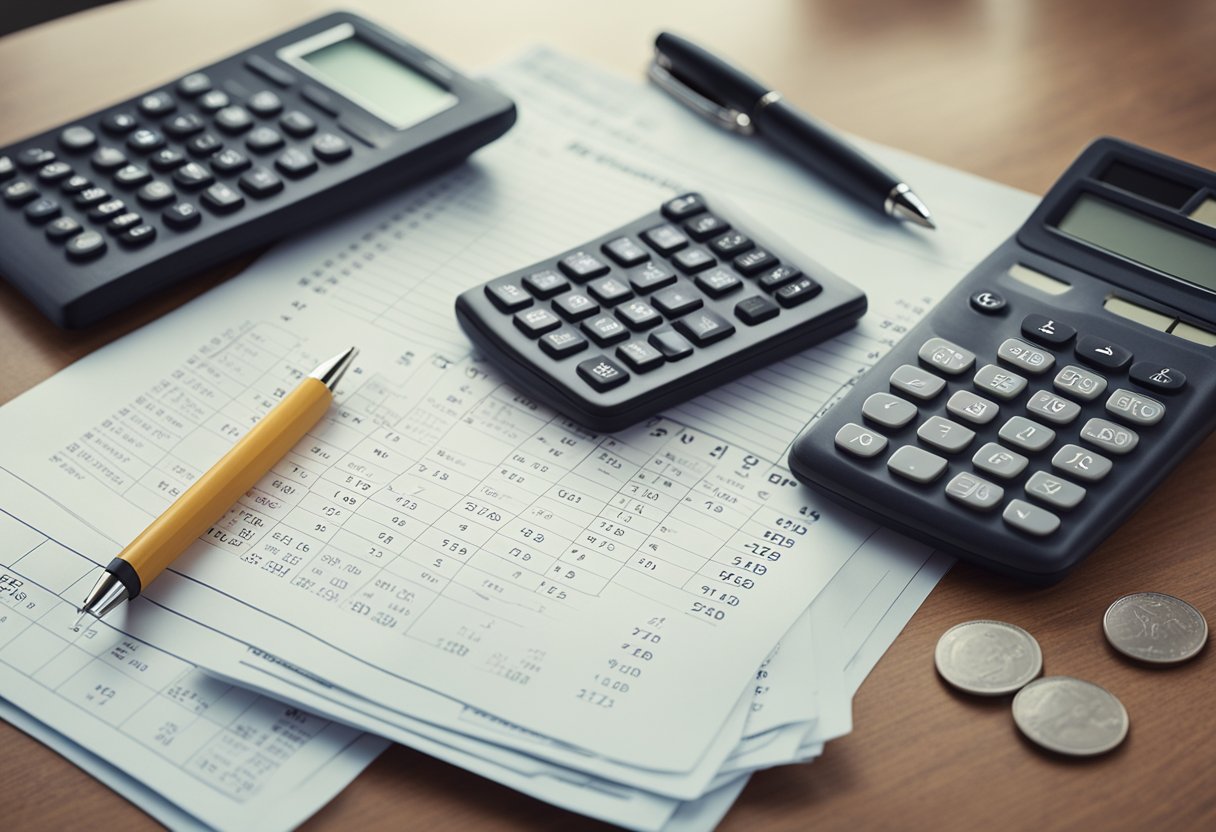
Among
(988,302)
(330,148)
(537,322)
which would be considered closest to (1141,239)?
(988,302)

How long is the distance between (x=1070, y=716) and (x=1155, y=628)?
2.3 inches

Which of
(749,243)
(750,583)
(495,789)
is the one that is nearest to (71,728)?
(495,789)

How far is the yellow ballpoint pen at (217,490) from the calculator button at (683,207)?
0.18 m

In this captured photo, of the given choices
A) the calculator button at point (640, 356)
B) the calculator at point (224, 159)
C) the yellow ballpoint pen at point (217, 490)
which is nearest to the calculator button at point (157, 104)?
the calculator at point (224, 159)

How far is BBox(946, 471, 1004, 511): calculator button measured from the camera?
47 centimetres

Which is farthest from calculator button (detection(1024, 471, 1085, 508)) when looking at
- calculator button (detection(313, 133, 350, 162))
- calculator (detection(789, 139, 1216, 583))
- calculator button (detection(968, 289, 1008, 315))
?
calculator button (detection(313, 133, 350, 162))

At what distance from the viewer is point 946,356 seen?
54 centimetres

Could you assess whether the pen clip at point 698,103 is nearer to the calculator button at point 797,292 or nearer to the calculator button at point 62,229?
the calculator button at point 797,292

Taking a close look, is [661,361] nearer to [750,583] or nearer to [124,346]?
[750,583]

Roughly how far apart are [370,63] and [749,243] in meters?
0.30

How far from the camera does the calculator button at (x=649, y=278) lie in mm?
592

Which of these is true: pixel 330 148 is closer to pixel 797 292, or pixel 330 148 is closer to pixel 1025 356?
pixel 797 292

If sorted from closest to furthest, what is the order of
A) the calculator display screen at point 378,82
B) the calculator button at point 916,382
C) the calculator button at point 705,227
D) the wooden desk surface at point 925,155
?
the wooden desk surface at point 925,155
the calculator button at point 916,382
the calculator button at point 705,227
the calculator display screen at point 378,82

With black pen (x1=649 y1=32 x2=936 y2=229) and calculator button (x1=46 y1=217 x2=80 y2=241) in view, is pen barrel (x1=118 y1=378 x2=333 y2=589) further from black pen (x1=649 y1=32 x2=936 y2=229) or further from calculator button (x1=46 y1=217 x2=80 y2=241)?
black pen (x1=649 y1=32 x2=936 y2=229)
